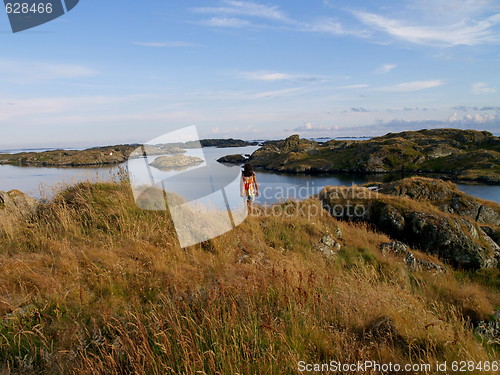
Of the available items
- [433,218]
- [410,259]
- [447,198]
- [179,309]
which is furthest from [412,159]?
[179,309]

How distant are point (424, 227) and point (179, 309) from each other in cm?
1613

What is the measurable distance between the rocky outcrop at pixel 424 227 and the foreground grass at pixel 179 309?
23.1ft

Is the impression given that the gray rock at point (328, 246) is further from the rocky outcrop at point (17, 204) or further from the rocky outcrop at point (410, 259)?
the rocky outcrop at point (17, 204)

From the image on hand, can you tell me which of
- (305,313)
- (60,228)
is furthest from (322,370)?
(60,228)

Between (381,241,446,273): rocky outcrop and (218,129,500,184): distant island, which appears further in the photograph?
(218,129,500,184): distant island

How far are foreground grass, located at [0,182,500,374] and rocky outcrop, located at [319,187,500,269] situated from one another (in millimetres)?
7030

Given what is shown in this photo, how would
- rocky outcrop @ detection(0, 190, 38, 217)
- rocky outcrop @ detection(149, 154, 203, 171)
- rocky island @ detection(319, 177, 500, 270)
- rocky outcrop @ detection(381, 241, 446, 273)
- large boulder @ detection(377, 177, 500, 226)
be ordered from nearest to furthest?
1. rocky outcrop @ detection(149, 154, 203, 171)
2. rocky outcrop @ detection(0, 190, 38, 217)
3. rocky outcrop @ detection(381, 241, 446, 273)
4. rocky island @ detection(319, 177, 500, 270)
5. large boulder @ detection(377, 177, 500, 226)

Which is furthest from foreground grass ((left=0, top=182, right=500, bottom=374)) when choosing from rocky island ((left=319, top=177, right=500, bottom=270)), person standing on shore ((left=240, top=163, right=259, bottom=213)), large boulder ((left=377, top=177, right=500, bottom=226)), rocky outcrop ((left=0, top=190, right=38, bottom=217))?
large boulder ((left=377, top=177, right=500, bottom=226))

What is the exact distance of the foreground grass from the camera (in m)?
3.35

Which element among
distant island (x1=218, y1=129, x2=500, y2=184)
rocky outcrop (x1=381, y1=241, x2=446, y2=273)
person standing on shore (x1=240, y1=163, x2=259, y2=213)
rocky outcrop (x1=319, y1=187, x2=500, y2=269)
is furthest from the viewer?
distant island (x1=218, y1=129, x2=500, y2=184)

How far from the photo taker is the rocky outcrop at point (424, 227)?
14211 millimetres

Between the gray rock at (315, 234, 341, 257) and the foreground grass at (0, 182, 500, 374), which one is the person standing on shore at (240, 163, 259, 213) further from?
the foreground grass at (0, 182, 500, 374)

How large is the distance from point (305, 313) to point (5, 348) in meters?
4.09

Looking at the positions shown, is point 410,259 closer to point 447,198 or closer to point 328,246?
point 328,246
